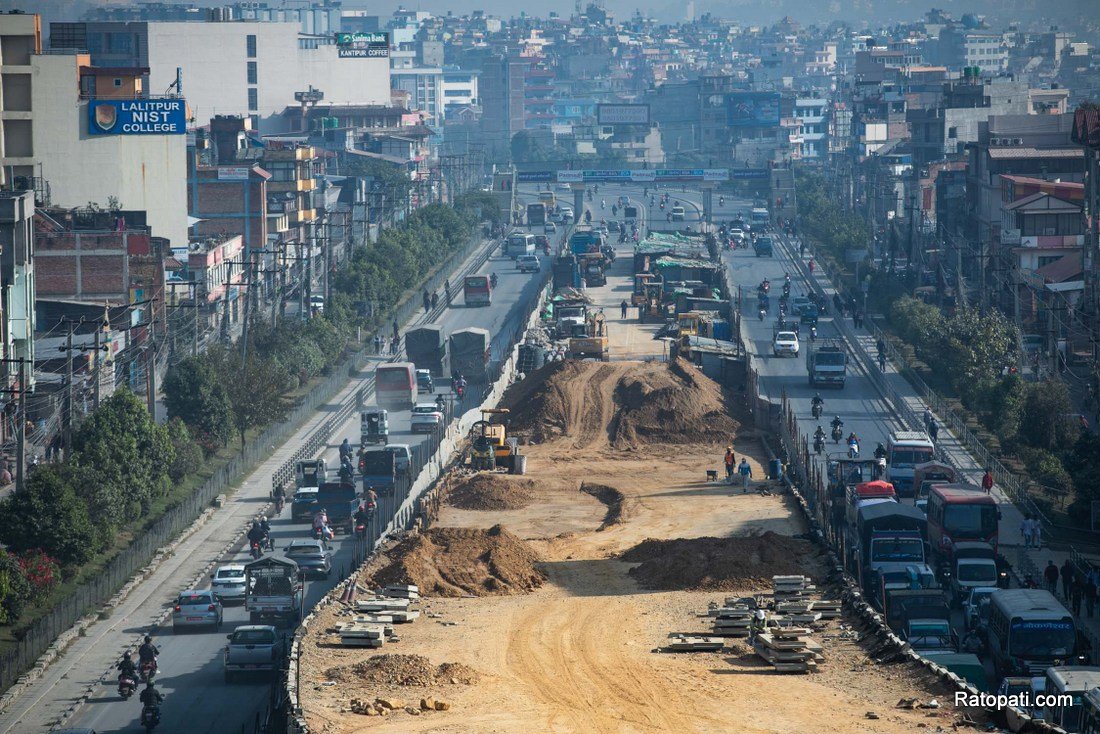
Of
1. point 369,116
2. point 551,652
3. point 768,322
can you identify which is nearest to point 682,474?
point 551,652

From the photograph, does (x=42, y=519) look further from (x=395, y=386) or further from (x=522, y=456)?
(x=395, y=386)

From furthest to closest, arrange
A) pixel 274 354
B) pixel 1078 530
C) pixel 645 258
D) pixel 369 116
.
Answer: pixel 369 116, pixel 645 258, pixel 274 354, pixel 1078 530

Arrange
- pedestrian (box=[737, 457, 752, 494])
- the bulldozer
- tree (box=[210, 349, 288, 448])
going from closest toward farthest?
pedestrian (box=[737, 457, 752, 494])
the bulldozer
tree (box=[210, 349, 288, 448])

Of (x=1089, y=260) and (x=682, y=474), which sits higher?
(x=1089, y=260)

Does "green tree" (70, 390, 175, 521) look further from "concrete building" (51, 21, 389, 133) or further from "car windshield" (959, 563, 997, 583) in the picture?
"concrete building" (51, 21, 389, 133)

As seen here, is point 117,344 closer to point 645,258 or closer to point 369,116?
point 645,258

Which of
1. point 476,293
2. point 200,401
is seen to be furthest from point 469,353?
point 476,293

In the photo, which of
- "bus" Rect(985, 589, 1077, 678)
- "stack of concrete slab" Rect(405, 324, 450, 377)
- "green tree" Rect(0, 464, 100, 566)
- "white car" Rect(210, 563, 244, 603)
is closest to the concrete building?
"stack of concrete slab" Rect(405, 324, 450, 377)
